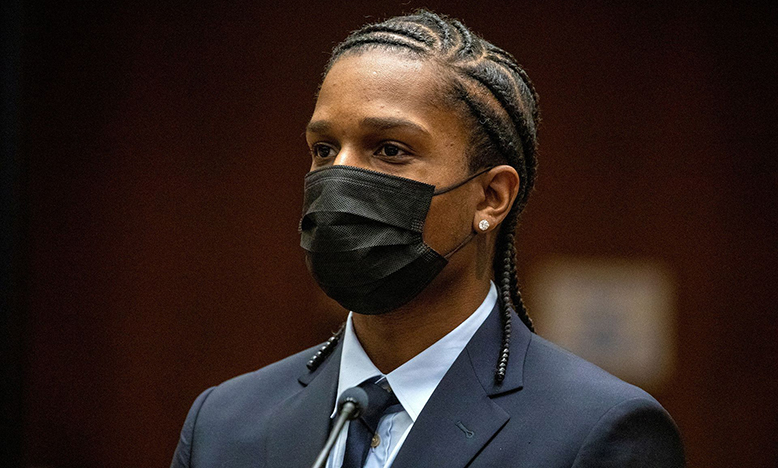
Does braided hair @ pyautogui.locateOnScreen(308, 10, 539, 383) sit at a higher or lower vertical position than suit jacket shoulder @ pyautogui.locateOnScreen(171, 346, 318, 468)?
higher

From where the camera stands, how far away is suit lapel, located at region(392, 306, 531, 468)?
1800 mm

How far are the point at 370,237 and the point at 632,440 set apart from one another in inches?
27.5

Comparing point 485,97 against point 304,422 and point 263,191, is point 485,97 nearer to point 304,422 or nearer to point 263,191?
point 304,422

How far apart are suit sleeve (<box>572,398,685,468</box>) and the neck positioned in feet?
1.40

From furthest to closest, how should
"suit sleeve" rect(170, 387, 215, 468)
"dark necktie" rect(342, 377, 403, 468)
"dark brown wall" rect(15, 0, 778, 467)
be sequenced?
"dark brown wall" rect(15, 0, 778, 467), "suit sleeve" rect(170, 387, 215, 468), "dark necktie" rect(342, 377, 403, 468)

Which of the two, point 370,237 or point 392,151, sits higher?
point 392,151

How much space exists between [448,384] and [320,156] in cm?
61

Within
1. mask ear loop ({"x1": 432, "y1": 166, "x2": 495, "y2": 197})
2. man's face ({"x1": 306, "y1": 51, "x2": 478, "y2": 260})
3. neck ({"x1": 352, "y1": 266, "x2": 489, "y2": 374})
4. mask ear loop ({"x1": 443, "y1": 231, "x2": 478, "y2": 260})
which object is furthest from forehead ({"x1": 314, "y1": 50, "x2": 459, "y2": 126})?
neck ({"x1": 352, "y1": 266, "x2": 489, "y2": 374})

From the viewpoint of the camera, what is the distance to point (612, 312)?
4.12 meters

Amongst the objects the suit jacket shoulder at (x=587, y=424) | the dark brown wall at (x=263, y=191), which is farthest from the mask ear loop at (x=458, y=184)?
the dark brown wall at (x=263, y=191)

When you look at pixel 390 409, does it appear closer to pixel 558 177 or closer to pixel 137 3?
pixel 558 177

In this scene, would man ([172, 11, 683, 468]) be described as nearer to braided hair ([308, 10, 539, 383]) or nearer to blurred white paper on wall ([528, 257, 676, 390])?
braided hair ([308, 10, 539, 383])

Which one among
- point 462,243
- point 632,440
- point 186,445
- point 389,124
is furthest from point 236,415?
point 632,440

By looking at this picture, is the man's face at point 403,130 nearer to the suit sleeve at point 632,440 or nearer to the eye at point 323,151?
the eye at point 323,151
